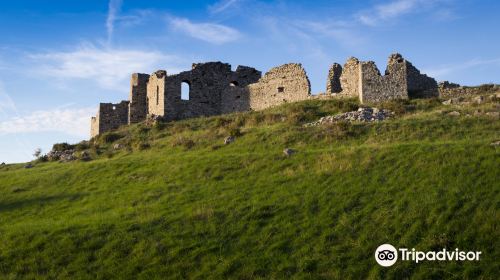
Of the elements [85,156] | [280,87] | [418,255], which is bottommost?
[418,255]

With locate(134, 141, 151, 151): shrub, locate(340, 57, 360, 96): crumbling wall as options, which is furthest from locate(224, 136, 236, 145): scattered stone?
locate(340, 57, 360, 96): crumbling wall

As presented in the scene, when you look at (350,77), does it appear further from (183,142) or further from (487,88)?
(183,142)

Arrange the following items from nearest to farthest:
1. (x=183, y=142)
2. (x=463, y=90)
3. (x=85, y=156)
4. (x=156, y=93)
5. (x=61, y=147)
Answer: (x=183, y=142) < (x=85, y=156) < (x=463, y=90) < (x=61, y=147) < (x=156, y=93)

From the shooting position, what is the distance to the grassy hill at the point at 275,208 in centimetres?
1608

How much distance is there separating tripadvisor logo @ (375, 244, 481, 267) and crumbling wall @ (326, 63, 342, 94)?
2775 centimetres

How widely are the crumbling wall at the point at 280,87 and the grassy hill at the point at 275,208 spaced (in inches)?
546

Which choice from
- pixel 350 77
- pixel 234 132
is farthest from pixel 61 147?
pixel 350 77

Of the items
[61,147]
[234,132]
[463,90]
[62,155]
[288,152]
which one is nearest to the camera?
[288,152]

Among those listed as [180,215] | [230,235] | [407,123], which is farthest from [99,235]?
[407,123]

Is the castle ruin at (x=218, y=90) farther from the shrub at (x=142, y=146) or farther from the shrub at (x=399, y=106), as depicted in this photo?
the shrub at (x=142, y=146)

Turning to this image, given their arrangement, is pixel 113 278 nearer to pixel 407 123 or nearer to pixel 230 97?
pixel 407 123

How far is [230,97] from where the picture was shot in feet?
161

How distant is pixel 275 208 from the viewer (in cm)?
1966

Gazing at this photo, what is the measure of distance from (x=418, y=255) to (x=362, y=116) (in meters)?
17.7
